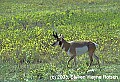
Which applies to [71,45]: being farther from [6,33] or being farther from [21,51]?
[6,33]

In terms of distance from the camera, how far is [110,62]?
12859 millimetres

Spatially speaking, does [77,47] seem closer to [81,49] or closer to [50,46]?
[81,49]

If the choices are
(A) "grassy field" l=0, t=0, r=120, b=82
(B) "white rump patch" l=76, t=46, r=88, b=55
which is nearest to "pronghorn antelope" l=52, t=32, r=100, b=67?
(B) "white rump patch" l=76, t=46, r=88, b=55

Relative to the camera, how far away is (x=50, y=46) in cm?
1463

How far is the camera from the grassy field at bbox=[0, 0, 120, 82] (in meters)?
10.3

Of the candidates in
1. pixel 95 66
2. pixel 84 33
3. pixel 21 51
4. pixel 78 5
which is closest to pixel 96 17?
pixel 84 33

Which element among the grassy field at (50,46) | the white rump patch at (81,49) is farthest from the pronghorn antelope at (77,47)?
the grassy field at (50,46)

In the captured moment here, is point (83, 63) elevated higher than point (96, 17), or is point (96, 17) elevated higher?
point (83, 63)

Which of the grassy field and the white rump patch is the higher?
the white rump patch

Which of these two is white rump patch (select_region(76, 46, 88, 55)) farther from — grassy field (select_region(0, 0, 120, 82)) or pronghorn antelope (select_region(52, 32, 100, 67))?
grassy field (select_region(0, 0, 120, 82))

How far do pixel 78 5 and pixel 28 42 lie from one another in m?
15.5

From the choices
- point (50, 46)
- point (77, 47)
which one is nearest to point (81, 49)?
point (77, 47)

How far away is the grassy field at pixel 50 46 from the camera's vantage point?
1031 centimetres

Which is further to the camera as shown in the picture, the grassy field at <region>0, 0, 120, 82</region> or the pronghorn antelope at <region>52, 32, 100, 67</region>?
the pronghorn antelope at <region>52, 32, 100, 67</region>
